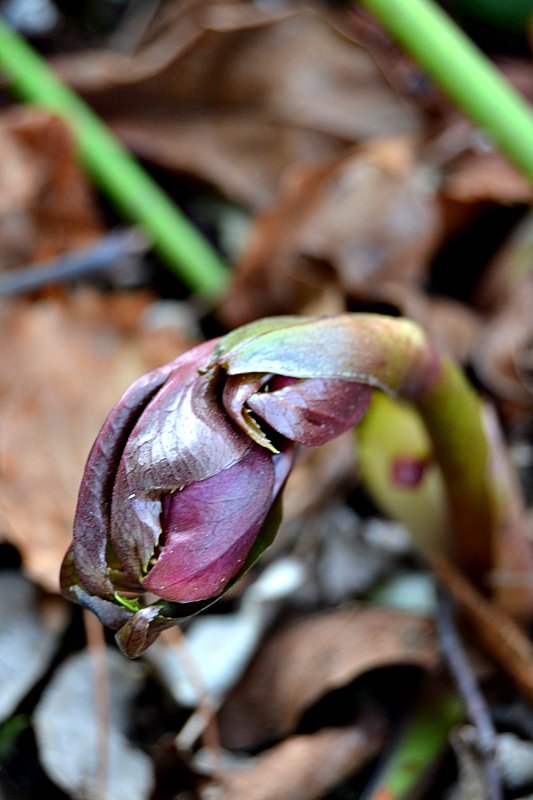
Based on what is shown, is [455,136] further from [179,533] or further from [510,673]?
[179,533]

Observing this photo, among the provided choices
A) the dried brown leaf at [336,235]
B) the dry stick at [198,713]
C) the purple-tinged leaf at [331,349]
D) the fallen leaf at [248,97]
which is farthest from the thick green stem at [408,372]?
the fallen leaf at [248,97]

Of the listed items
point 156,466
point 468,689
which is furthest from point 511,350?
point 156,466

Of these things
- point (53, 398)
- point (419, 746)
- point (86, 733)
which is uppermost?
point (53, 398)

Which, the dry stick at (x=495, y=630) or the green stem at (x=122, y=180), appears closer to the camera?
the dry stick at (x=495, y=630)

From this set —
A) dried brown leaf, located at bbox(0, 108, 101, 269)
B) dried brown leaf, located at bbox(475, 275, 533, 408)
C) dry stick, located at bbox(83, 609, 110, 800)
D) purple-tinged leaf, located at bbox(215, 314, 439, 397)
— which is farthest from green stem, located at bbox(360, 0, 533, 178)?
dry stick, located at bbox(83, 609, 110, 800)

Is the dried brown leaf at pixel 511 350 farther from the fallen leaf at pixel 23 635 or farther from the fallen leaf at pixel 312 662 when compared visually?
the fallen leaf at pixel 23 635

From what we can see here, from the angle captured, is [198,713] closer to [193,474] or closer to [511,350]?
[193,474]

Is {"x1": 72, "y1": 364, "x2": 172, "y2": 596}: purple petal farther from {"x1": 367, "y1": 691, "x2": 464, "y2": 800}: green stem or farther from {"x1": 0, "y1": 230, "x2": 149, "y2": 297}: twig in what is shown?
{"x1": 0, "y1": 230, "x2": 149, "y2": 297}: twig
